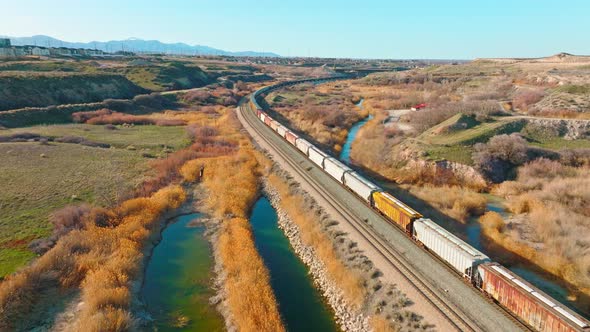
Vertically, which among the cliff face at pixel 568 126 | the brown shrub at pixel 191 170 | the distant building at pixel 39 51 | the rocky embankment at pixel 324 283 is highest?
the distant building at pixel 39 51

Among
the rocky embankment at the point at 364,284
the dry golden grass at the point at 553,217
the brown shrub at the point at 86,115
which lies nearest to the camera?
the rocky embankment at the point at 364,284

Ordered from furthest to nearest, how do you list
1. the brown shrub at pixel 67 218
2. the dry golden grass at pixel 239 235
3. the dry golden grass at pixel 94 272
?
the brown shrub at pixel 67 218, the dry golden grass at pixel 239 235, the dry golden grass at pixel 94 272

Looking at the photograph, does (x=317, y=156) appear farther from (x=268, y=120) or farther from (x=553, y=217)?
(x=268, y=120)

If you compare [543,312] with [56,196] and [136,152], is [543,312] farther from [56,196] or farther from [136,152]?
[136,152]

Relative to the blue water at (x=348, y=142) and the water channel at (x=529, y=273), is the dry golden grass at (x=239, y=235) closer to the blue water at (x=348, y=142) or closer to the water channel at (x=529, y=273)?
the blue water at (x=348, y=142)

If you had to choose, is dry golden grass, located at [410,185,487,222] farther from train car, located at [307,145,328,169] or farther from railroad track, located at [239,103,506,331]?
train car, located at [307,145,328,169]

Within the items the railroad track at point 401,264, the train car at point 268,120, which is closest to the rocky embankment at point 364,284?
the railroad track at point 401,264

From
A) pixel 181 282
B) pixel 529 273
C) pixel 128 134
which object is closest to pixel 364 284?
pixel 529 273

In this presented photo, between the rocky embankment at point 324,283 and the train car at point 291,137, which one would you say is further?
the train car at point 291,137

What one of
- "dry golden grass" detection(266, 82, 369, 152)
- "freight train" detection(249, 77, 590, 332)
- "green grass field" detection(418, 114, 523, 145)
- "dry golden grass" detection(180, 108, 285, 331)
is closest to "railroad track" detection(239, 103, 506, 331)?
"freight train" detection(249, 77, 590, 332)
